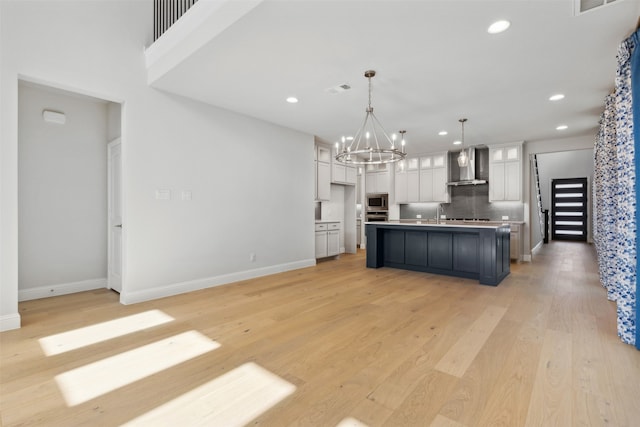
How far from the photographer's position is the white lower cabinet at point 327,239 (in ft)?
22.3

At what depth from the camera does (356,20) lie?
2.56 m

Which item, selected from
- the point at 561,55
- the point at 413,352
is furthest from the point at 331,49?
the point at 413,352

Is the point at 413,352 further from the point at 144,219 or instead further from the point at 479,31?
the point at 144,219

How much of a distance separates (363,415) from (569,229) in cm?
1439

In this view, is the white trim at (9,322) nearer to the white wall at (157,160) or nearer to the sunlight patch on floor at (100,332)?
the white wall at (157,160)

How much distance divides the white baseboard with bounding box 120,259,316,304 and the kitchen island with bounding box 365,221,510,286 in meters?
1.81

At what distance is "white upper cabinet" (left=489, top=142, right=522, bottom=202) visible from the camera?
23.1ft

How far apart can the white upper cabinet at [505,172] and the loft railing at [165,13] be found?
7021mm

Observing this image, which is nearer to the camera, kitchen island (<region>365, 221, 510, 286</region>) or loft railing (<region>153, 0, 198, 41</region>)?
loft railing (<region>153, 0, 198, 41</region>)

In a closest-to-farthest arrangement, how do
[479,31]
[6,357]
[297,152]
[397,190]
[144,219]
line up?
[6,357]
[479,31]
[144,219]
[297,152]
[397,190]

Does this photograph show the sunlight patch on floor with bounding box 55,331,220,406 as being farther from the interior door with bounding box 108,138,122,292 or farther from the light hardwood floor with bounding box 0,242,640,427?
the interior door with bounding box 108,138,122,292

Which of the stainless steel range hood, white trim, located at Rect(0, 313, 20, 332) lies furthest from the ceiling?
white trim, located at Rect(0, 313, 20, 332)

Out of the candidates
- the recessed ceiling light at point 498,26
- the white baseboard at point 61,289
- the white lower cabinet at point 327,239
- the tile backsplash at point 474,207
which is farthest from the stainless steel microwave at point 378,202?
the white baseboard at point 61,289

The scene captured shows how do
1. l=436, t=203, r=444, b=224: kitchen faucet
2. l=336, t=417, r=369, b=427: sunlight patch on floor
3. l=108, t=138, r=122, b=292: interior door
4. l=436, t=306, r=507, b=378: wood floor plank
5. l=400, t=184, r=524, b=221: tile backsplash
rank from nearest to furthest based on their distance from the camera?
l=336, t=417, r=369, b=427: sunlight patch on floor < l=436, t=306, r=507, b=378: wood floor plank < l=108, t=138, r=122, b=292: interior door < l=400, t=184, r=524, b=221: tile backsplash < l=436, t=203, r=444, b=224: kitchen faucet
